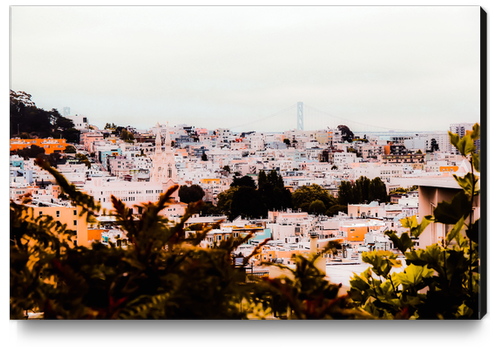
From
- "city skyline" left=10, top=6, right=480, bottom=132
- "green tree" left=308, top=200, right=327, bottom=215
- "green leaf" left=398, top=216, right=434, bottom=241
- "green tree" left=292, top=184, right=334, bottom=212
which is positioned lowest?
"green leaf" left=398, top=216, right=434, bottom=241

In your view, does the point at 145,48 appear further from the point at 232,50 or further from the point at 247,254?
the point at 247,254

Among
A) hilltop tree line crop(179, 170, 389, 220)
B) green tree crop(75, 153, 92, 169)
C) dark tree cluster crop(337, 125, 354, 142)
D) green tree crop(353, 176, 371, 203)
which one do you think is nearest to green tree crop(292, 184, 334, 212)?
hilltop tree line crop(179, 170, 389, 220)

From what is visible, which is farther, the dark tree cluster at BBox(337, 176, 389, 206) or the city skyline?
the dark tree cluster at BBox(337, 176, 389, 206)

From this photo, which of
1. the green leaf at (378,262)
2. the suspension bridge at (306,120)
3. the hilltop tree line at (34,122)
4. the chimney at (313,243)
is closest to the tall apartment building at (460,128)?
the suspension bridge at (306,120)

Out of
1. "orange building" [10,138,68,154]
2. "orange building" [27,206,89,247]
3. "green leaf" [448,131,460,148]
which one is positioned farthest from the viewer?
"orange building" [10,138,68,154]

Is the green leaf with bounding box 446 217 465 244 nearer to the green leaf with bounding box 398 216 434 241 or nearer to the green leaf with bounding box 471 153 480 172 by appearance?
the green leaf with bounding box 398 216 434 241

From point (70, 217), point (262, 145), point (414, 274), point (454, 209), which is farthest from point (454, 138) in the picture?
point (70, 217)

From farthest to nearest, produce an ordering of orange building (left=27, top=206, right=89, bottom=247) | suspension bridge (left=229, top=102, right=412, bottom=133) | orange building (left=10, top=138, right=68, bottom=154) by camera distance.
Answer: suspension bridge (left=229, top=102, right=412, bottom=133) < orange building (left=10, top=138, right=68, bottom=154) < orange building (left=27, top=206, right=89, bottom=247)

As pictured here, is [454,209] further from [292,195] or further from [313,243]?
[292,195]

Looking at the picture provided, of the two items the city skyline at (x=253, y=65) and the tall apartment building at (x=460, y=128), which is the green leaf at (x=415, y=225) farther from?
the city skyline at (x=253, y=65)
